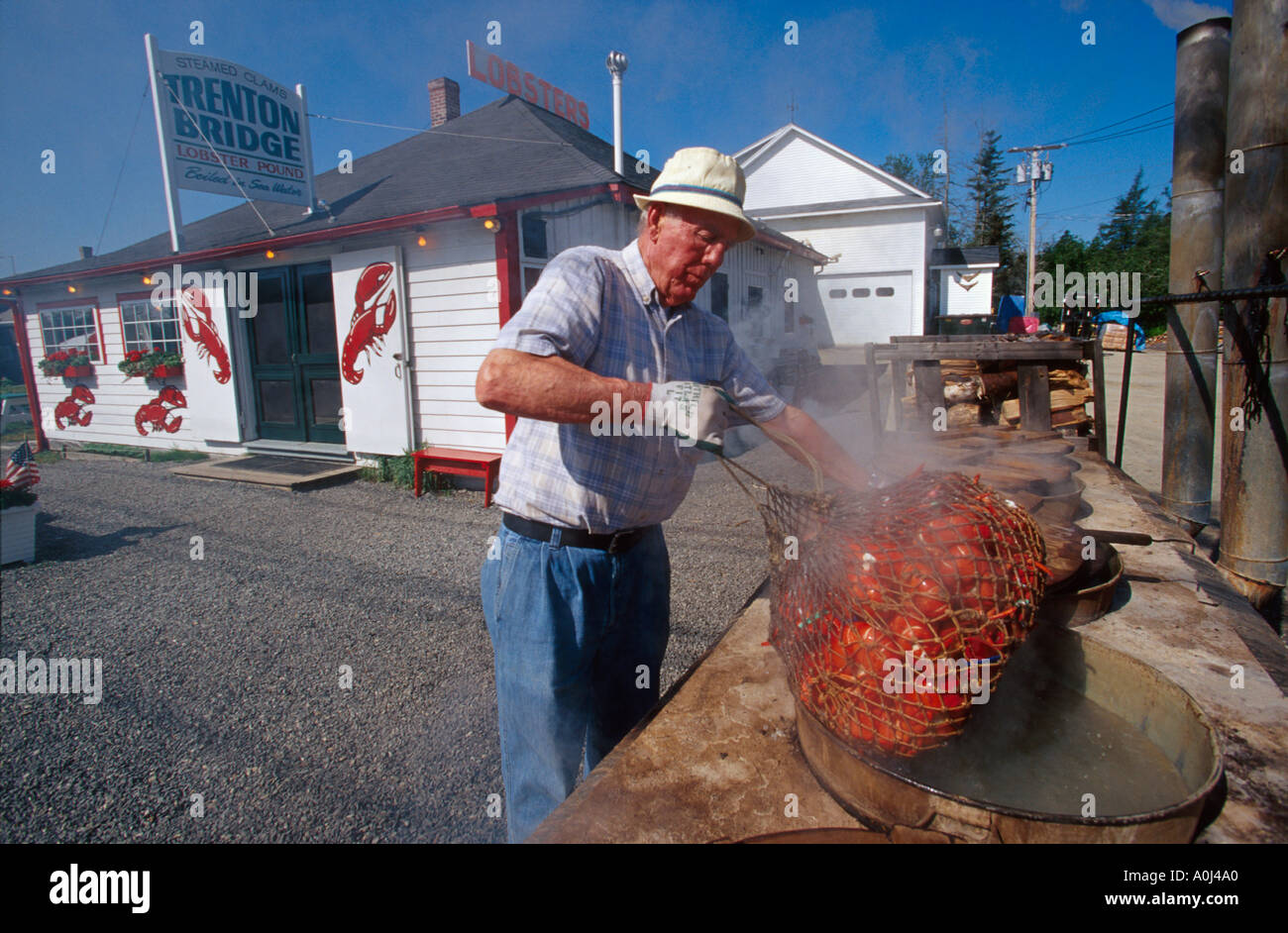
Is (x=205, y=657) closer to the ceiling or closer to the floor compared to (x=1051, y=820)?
closer to the floor

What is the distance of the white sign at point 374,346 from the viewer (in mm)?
8758

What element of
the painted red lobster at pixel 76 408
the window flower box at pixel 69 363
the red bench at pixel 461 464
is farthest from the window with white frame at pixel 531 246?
the painted red lobster at pixel 76 408

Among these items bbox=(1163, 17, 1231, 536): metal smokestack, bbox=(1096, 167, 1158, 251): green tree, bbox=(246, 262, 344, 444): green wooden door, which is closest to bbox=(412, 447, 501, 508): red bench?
bbox=(246, 262, 344, 444): green wooden door

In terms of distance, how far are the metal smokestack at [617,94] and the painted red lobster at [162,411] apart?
8.72 metres

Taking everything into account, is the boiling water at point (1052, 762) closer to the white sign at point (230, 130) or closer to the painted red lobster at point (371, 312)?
the painted red lobster at point (371, 312)

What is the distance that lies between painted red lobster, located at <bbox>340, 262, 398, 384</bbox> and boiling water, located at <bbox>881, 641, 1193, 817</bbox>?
8.61 metres

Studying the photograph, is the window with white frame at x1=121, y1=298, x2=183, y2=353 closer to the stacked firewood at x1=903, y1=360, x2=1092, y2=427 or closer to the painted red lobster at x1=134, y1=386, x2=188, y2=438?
the painted red lobster at x1=134, y1=386, x2=188, y2=438

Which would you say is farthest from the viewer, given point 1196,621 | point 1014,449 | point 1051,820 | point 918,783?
point 1014,449

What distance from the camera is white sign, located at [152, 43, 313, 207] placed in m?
8.97

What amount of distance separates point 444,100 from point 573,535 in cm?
1528

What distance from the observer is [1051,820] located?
3.99ft
